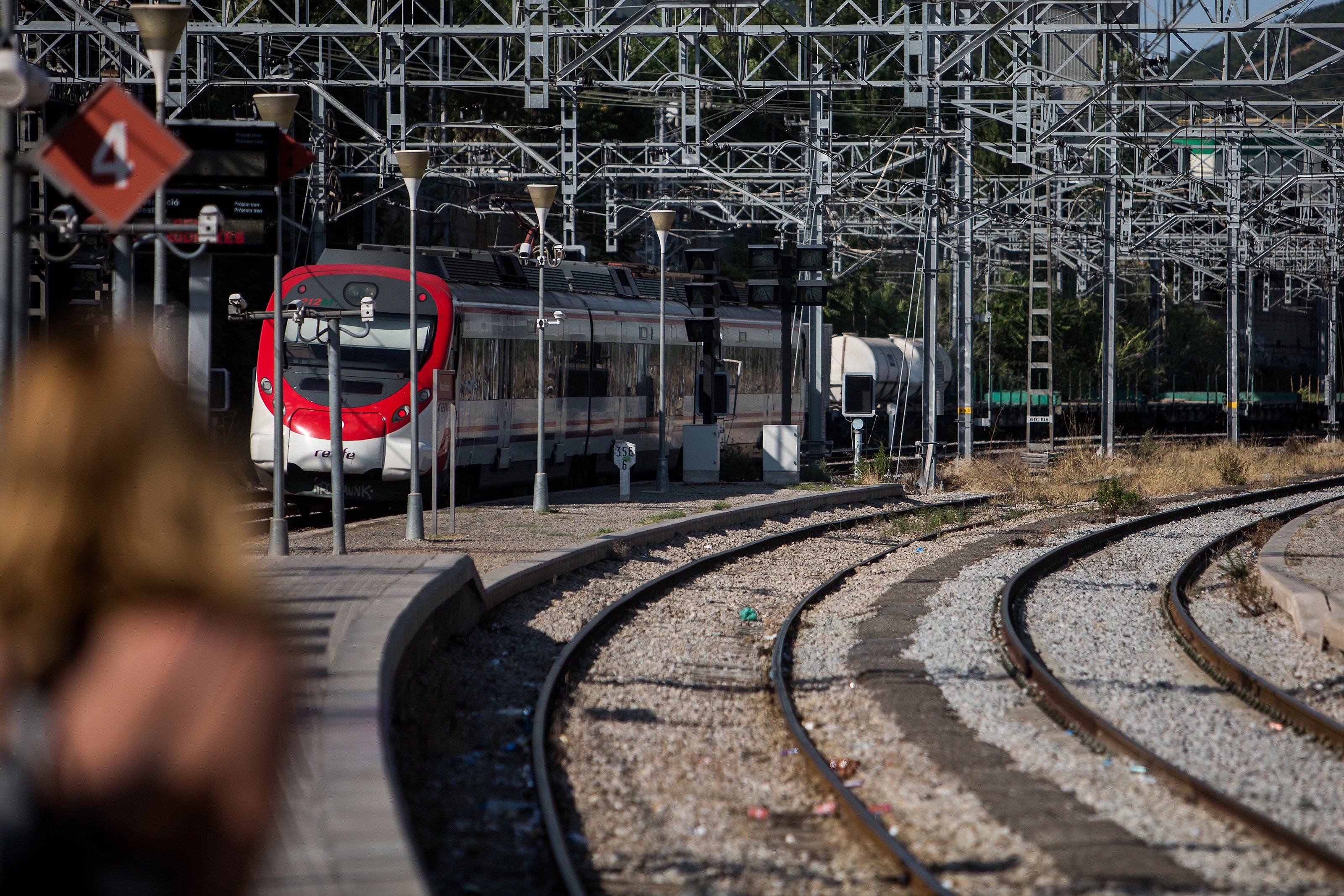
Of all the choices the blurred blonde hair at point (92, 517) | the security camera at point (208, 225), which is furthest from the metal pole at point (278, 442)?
the blurred blonde hair at point (92, 517)

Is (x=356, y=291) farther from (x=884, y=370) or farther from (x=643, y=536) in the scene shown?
(x=884, y=370)

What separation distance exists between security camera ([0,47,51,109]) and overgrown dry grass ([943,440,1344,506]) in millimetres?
22063

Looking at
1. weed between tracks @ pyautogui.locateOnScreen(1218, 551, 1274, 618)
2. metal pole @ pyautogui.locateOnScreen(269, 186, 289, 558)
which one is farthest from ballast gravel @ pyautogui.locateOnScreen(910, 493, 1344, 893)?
metal pole @ pyautogui.locateOnScreen(269, 186, 289, 558)

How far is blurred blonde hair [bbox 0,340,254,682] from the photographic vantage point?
5.73 ft

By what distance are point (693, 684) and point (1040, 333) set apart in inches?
1960

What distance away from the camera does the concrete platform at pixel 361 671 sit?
4562mm

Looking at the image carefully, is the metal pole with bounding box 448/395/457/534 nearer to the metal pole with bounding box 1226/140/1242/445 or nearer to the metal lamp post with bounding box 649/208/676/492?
the metal lamp post with bounding box 649/208/676/492

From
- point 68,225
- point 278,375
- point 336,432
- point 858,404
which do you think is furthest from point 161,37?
point 858,404

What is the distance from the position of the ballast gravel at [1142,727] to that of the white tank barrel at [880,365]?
26.5 meters

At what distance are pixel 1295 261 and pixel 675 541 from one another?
47.9 m

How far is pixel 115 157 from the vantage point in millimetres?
6582

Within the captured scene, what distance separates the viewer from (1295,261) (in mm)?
60281

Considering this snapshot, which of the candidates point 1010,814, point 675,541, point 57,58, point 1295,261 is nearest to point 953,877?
point 1010,814

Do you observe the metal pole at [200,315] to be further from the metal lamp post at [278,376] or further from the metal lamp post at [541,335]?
the metal lamp post at [541,335]
